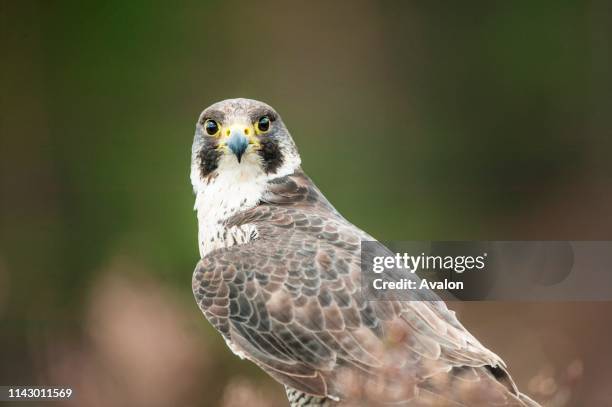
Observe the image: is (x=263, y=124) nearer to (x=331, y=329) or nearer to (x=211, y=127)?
(x=211, y=127)

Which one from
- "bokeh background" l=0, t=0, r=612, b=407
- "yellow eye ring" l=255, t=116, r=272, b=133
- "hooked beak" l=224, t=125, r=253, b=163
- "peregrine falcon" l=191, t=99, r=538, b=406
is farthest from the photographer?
"bokeh background" l=0, t=0, r=612, b=407

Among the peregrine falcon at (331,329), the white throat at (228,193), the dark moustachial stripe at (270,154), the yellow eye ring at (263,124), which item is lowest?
the peregrine falcon at (331,329)

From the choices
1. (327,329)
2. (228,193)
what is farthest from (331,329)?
(228,193)

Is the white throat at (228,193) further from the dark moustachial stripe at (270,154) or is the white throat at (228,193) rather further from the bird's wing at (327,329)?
the bird's wing at (327,329)

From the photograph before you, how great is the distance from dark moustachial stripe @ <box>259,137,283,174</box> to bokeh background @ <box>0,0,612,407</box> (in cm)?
16

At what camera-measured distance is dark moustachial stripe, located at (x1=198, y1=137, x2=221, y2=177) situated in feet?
8.08

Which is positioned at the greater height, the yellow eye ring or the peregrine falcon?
the yellow eye ring

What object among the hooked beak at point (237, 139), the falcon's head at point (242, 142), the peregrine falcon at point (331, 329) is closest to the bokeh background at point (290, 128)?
the falcon's head at point (242, 142)

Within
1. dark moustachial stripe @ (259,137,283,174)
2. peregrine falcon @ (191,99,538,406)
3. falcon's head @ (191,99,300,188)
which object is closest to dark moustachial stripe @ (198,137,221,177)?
falcon's head @ (191,99,300,188)

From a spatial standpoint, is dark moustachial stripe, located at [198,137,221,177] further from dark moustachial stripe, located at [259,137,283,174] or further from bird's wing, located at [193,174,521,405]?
bird's wing, located at [193,174,521,405]

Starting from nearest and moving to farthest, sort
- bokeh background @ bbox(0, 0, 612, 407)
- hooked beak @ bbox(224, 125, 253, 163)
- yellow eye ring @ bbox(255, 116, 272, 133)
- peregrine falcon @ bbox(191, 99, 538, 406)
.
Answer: peregrine falcon @ bbox(191, 99, 538, 406), hooked beak @ bbox(224, 125, 253, 163), yellow eye ring @ bbox(255, 116, 272, 133), bokeh background @ bbox(0, 0, 612, 407)

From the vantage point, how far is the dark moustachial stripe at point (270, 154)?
96.8 inches

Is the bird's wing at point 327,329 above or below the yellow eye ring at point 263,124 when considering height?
below

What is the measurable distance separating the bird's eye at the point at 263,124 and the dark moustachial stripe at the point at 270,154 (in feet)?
0.10
